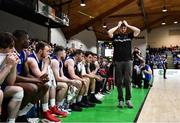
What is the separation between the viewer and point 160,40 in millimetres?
26500

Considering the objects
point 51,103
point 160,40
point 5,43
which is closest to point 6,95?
point 5,43

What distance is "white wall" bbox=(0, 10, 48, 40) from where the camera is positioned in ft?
30.8

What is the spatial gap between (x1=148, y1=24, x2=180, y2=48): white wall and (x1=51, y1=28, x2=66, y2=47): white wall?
1219cm

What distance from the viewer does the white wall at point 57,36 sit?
14.3m

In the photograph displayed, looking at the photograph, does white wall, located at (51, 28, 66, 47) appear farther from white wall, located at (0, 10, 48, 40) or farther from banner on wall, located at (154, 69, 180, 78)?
banner on wall, located at (154, 69, 180, 78)

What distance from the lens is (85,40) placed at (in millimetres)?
20156

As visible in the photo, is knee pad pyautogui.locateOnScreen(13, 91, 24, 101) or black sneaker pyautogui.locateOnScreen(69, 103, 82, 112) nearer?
knee pad pyautogui.locateOnScreen(13, 91, 24, 101)

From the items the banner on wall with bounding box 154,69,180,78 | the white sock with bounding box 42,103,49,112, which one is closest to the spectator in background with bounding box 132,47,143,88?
the white sock with bounding box 42,103,49,112

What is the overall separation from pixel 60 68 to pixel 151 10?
46.8 ft

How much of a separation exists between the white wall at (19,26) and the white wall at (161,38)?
593 inches

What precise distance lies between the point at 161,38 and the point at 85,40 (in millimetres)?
9029

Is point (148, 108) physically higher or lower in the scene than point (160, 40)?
lower

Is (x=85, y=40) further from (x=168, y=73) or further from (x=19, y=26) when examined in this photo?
(x=19, y=26)

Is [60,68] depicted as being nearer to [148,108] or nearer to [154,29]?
[148,108]
